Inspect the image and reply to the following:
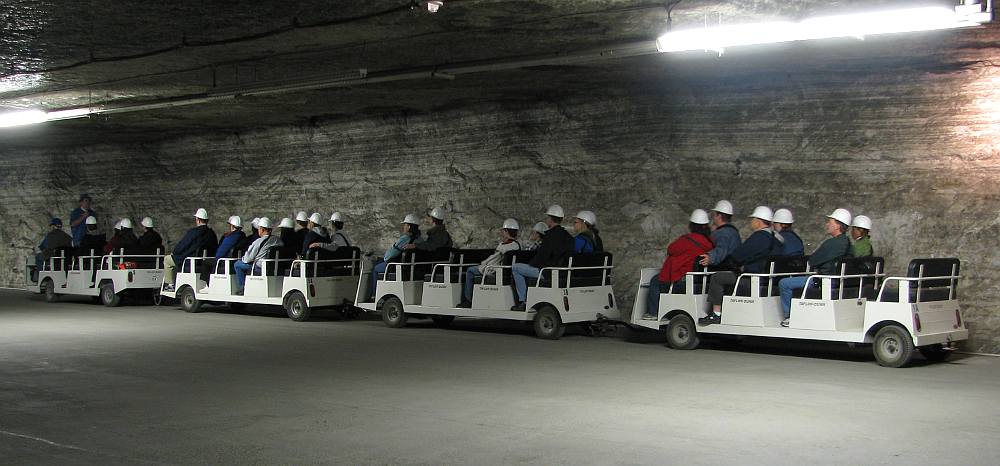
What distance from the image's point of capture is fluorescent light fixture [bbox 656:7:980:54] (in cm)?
885

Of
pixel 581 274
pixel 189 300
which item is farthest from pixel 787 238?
pixel 189 300

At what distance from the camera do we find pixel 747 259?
1227cm

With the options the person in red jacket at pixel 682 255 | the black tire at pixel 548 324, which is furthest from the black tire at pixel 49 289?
the person in red jacket at pixel 682 255

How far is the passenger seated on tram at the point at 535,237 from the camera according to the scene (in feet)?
47.8

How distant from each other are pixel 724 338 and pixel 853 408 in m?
5.02

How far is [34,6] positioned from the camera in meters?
10.3

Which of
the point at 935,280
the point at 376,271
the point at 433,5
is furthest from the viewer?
the point at 376,271

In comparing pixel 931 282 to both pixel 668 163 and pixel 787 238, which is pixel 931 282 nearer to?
pixel 787 238

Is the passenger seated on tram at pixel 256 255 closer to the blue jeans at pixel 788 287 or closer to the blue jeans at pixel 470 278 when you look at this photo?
the blue jeans at pixel 470 278

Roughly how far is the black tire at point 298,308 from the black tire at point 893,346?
9.30 metres

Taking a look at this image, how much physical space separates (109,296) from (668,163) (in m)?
11.7

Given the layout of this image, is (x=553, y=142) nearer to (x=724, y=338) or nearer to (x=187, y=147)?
(x=724, y=338)

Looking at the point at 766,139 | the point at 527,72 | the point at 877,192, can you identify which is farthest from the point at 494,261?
the point at 877,192

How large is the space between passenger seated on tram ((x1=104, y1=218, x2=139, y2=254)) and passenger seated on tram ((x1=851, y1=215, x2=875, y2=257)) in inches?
563
